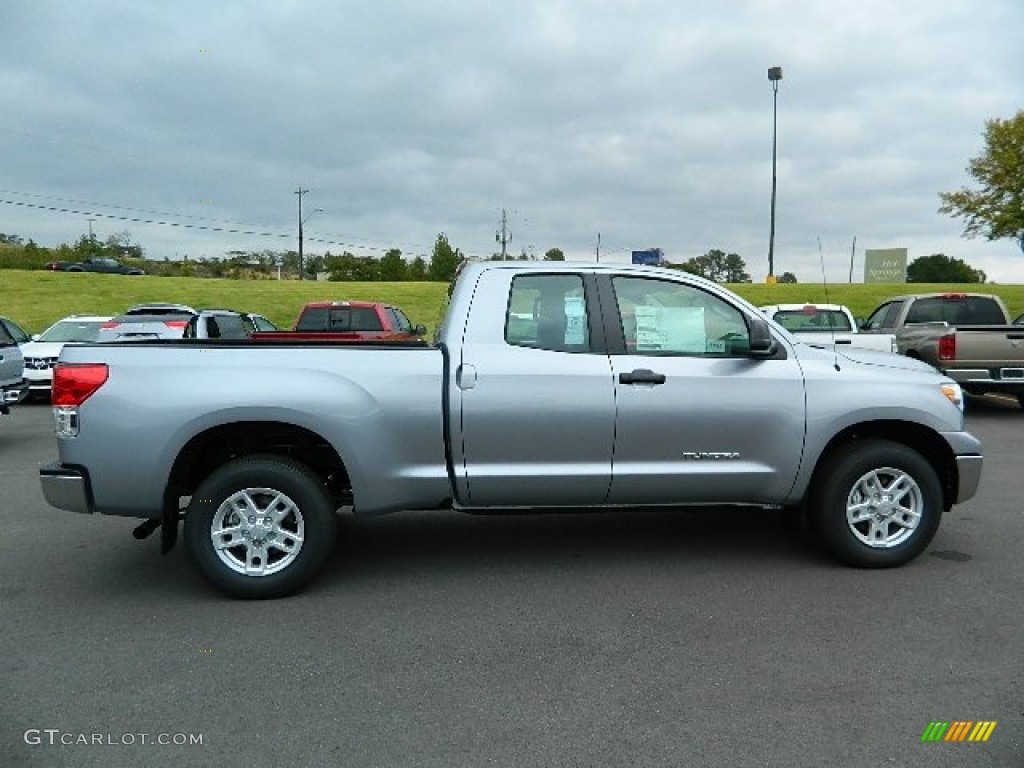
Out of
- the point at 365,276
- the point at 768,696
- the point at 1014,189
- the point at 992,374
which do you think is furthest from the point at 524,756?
the point at 365,276

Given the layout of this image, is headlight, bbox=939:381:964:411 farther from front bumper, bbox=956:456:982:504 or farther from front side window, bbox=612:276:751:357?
front side window, bbox=612:276:751:357

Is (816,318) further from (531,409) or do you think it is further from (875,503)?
(531,409)

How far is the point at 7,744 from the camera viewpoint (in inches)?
113

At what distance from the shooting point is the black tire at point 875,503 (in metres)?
4.68

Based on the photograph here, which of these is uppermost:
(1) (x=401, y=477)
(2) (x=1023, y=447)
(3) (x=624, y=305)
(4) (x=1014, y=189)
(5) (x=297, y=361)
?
(4) (x=1014, y=189)

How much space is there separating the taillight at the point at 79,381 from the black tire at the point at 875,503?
13.6 feet

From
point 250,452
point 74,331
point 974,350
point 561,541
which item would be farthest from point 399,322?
point 250,452

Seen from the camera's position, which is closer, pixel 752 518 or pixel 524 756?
pixel 524 756

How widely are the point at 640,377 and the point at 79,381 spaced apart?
3034 millimetres

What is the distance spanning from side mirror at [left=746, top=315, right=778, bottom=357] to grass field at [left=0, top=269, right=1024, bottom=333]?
28758 mm

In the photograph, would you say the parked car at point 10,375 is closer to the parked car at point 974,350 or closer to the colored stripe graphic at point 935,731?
the colored stripe graphic at point 935,731

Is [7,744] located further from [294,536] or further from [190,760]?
[294,536]

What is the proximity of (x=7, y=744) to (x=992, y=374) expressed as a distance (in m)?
12.2

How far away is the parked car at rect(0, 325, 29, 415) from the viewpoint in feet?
30.5
